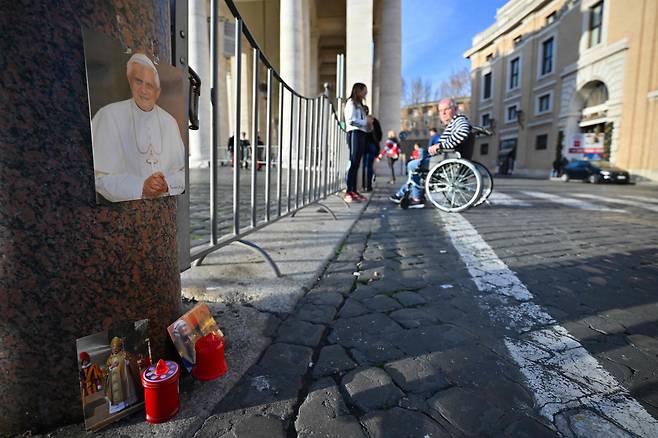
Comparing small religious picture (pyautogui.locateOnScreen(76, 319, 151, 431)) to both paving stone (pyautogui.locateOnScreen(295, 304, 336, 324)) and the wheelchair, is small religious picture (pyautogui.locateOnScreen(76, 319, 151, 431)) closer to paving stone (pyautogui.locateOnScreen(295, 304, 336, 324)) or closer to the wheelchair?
paving stone (pyautogui.locateOnScreen(295, 304, 336, 324))

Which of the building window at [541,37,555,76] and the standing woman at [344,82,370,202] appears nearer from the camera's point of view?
the standing woman at [344,82,370,202]

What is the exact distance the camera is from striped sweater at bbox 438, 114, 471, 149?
5.67 metres

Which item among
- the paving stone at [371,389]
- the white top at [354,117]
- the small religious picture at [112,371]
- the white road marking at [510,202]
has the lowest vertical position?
the paving stone at [371,389]

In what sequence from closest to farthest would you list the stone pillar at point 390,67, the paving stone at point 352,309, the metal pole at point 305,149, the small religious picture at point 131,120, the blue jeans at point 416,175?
the small religious picture at point 131,120
the paving stone at point 352,309
the metal pole at point 305,149
the blue jeans at point 416,175
the stone pillar at point 390,67

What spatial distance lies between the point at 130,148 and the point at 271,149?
2.33m

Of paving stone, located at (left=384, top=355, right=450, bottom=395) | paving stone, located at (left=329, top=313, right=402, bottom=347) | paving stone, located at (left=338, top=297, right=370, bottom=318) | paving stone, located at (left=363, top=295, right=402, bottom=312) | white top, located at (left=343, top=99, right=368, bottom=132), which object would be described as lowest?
paving stone, located at (left=384, top=355, right=450, bottom=395)

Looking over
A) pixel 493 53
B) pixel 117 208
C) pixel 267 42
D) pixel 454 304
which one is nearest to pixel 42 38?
pixel 117 208

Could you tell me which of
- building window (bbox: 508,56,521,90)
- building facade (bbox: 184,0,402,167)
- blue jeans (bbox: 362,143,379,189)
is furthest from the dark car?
blue jeans (bbox: 362,143,379,189)

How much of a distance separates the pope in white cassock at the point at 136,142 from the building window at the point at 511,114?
3727cm

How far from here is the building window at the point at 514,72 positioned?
1314 inches

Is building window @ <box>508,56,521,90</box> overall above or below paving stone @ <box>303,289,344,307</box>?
above

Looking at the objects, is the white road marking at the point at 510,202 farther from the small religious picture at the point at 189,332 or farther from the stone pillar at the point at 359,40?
the stone pillar at the point at 359,40

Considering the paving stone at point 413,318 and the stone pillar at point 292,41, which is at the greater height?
the stone pillar at point 292,41

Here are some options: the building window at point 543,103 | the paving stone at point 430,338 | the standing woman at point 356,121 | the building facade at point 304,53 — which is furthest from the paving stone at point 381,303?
the building window at point 543,103
